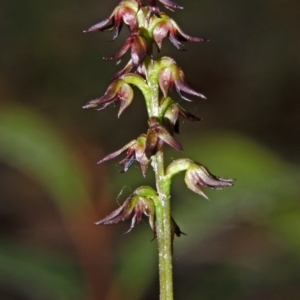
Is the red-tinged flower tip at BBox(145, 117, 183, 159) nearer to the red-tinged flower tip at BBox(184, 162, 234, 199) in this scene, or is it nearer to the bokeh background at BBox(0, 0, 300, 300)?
→ the red-tinged flower tip at BBox(184, 162, 234, 199)

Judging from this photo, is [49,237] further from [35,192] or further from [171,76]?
[171,76]

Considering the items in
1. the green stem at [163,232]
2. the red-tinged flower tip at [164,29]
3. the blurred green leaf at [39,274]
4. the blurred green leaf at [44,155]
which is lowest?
the green stem at [163,232]

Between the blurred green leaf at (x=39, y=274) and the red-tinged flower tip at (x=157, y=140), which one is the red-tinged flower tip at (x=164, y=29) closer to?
the red-tinged flower tip at (x=157, y=140)

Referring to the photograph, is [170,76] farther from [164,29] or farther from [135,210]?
[135,210]

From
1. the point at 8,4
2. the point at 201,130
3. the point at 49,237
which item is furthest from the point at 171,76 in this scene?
the point at 8,4

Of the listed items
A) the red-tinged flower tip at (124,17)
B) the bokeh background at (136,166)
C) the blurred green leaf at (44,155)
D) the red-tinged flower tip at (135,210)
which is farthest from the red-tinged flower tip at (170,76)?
the blurred green leaf at (44,155)

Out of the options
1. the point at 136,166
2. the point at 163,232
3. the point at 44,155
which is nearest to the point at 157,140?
the point at 163,232

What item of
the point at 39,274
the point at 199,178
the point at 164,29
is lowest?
the point at 199,178
